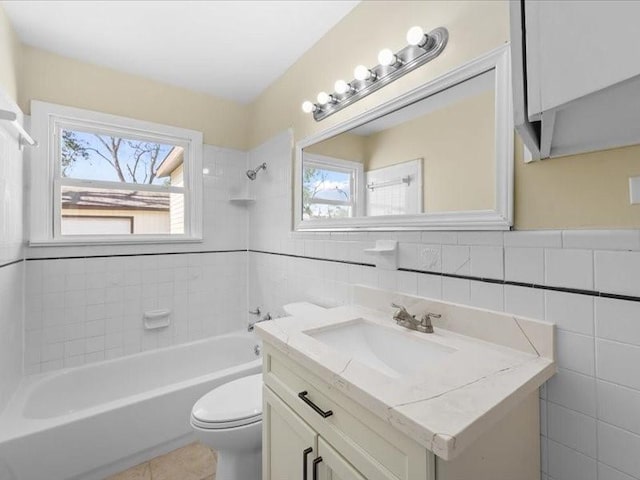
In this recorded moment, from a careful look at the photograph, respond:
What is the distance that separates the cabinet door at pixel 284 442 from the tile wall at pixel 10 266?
1.55 metres

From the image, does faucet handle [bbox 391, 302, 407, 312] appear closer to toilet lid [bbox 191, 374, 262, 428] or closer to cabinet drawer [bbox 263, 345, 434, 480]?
cabinet drawer [bbox 263, 345, 434, 480]

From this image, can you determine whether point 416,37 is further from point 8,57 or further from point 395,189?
point 8,57

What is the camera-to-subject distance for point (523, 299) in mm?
985

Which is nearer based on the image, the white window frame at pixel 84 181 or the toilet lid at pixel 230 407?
the toilet lid at pixel 230 407

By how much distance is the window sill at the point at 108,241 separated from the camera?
2033 millimetres

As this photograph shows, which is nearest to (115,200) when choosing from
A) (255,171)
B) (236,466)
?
(255,171)

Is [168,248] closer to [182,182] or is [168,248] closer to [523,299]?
[182,182]

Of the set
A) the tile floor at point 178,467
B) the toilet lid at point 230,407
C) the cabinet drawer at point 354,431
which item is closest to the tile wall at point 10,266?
the tile floor at point 178,467

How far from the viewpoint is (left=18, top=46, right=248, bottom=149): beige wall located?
2.00 m

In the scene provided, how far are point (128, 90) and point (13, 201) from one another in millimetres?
1115

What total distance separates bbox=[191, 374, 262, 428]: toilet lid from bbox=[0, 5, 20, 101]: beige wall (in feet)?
6.39

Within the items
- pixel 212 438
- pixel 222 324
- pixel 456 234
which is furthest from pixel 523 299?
pixel 222 324

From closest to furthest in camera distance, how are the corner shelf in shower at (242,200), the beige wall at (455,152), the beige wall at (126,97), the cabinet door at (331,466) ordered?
the cabinet door at (331,466), the beige wall at (455,152), the beige wall at (126,97), the corner shelf in shower at (242,200)

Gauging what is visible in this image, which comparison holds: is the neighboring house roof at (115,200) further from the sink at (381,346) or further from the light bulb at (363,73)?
the sink at (381,346)
